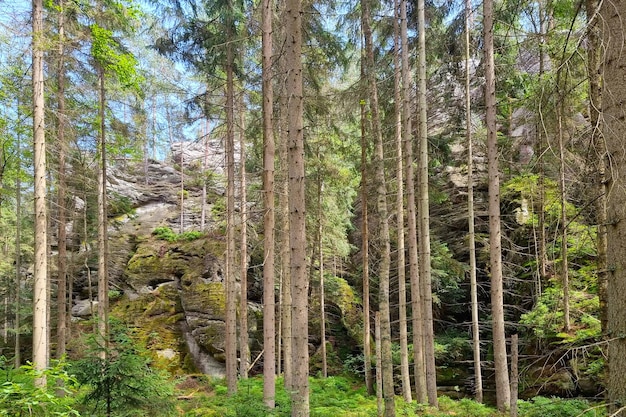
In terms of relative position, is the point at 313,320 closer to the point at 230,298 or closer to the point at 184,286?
the point at 184,286

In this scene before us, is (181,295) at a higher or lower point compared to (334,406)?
higher

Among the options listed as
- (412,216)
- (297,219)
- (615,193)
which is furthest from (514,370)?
(615,193)

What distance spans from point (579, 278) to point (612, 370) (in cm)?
1172

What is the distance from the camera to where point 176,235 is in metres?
21.2

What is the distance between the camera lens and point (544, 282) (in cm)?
1343

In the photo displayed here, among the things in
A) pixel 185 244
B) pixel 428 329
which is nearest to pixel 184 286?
pixel 185 244

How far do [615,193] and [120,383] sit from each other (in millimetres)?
5250

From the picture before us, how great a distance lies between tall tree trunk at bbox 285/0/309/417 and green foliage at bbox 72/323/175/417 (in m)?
1.83

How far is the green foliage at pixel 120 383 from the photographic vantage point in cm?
456

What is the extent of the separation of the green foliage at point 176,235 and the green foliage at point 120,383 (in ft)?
52.9

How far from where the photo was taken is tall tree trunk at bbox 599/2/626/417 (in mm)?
2303

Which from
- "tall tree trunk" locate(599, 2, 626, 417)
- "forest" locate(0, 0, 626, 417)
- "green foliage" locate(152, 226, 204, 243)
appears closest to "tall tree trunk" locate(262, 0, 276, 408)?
"forest" locate(0, 0, 626, 417)

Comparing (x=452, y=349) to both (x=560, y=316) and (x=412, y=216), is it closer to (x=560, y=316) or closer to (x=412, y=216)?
(x=560, y=316)

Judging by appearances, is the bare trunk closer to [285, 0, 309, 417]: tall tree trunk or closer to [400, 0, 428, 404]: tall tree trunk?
[400, 0, 428, 404]: tall tree trunk
